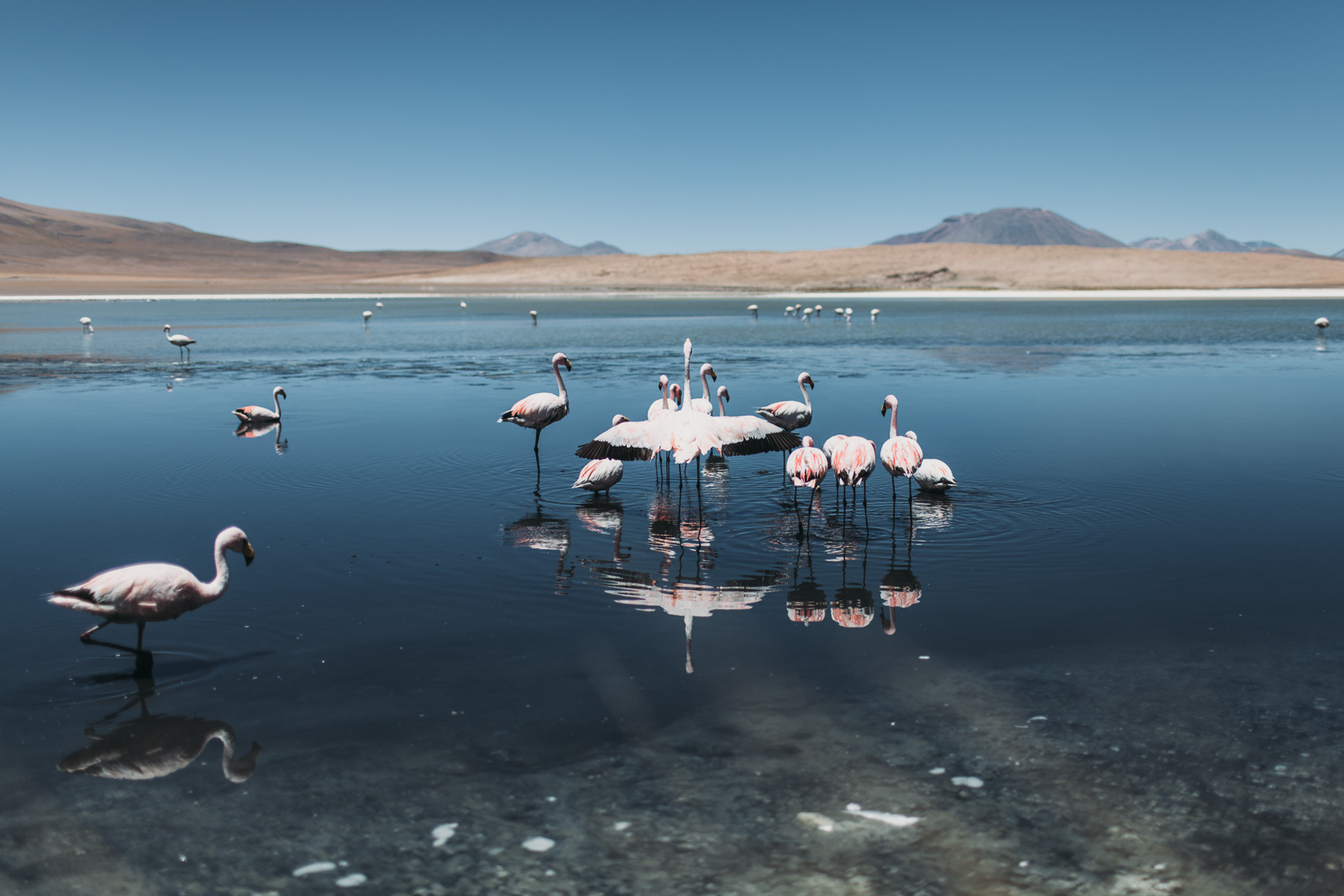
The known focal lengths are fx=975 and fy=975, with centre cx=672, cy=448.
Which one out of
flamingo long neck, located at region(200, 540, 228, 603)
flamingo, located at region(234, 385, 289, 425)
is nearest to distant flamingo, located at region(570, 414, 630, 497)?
flamingo long neck, located at region(200, 540, 228, 603)

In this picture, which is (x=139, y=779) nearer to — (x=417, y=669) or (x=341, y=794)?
(x=341, y=794)

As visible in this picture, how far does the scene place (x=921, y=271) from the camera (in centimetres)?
10569

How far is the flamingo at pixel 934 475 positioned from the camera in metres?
10.2

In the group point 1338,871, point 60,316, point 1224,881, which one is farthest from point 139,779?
point 60,316

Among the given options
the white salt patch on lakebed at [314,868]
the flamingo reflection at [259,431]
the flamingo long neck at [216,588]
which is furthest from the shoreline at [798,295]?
the white salt patch on lakebed at [314,868]

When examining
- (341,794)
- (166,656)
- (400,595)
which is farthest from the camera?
(400,595)

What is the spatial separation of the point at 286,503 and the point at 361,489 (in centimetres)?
88

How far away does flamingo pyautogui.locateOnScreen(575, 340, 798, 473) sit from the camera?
9891mm

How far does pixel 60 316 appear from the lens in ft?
179

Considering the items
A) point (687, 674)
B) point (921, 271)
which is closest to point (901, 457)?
point (687, 674)

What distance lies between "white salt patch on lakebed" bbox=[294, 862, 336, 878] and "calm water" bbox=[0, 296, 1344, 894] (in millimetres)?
43

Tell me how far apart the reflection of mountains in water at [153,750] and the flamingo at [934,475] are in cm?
719

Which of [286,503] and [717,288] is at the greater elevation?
[717,288]

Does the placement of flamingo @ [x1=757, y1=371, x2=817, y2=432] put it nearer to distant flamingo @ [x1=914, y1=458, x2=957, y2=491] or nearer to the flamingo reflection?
distant flamingo @ [x1=914, y1=458, x2=957, y2=491]
